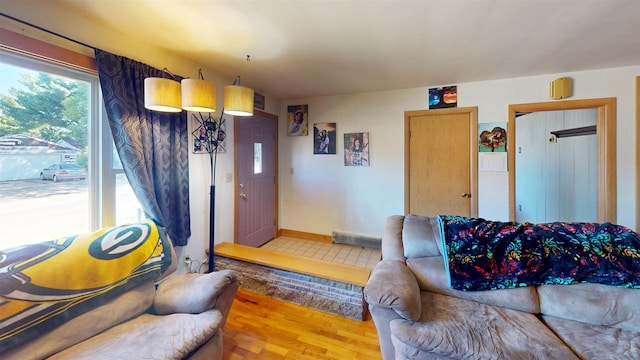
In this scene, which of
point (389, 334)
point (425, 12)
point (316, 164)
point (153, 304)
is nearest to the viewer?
point (389, 334)

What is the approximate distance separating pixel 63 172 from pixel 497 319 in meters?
2.85

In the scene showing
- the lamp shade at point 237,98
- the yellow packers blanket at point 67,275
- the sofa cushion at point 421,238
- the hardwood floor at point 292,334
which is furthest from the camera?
the lamp shade at point 237,98

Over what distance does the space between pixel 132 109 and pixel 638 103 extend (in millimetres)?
4717

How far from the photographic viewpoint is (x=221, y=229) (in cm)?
293

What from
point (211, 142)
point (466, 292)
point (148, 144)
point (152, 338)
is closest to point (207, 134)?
point (211, 142)

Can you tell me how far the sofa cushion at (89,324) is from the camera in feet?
3.64

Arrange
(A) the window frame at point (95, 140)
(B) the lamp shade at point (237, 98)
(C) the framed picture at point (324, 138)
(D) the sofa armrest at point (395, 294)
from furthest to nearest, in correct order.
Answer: (C) the framed picture at point (324, 138)
(B) the lamp shade at point (237, 98)
(A) the window frame at point (95, 140)
(D) the sofa armrest at point (395, 294)

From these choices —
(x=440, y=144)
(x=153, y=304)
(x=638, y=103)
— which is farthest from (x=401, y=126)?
(x=153, y=304)

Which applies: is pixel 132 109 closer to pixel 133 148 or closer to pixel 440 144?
pixel 133 148

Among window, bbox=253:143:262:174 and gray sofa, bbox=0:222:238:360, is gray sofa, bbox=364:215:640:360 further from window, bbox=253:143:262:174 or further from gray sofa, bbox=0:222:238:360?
window, bbox=253:143:262:174

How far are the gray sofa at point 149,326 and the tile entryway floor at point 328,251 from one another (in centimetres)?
184

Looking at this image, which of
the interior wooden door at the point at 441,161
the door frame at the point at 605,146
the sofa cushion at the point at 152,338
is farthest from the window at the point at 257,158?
the door frame at the point at 605,146

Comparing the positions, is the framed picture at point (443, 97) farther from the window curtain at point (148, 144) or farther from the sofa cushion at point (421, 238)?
the window curtain at point (148, 144)

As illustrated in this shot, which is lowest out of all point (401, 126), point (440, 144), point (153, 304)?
point (153, 304)
